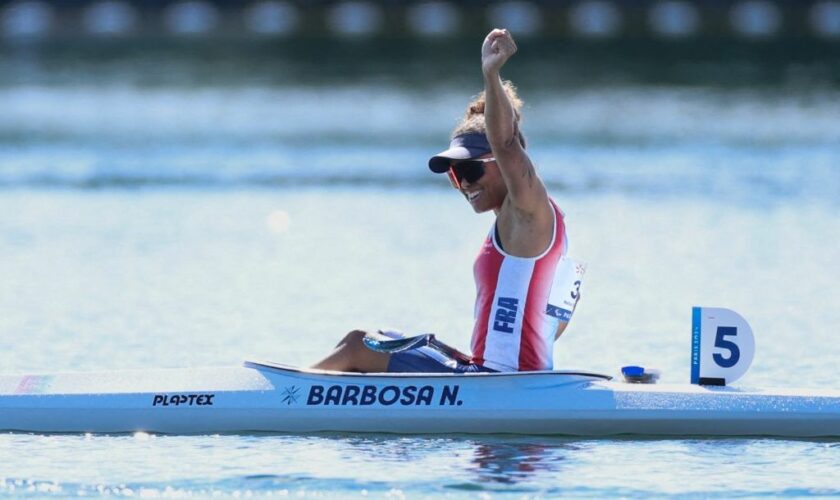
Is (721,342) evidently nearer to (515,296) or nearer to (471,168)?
(515,296)

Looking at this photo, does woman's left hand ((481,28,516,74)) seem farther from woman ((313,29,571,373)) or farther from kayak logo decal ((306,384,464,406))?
kayak logo decal ((306,384,464,406))

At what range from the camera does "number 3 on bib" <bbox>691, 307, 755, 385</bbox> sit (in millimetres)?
9461

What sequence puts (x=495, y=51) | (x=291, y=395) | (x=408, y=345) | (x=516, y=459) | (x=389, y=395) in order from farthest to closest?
(x=291, y=395), (x=389, y=395), (x=408, y=345), (x=516, y=459), (x=495, y=51)

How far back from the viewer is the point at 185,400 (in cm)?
985

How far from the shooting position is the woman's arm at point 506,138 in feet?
28.4

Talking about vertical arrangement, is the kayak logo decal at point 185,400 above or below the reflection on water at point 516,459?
above

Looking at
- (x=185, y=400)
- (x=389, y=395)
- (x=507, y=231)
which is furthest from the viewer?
(x=185, y=400)

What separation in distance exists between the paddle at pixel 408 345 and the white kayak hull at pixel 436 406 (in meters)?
0.15

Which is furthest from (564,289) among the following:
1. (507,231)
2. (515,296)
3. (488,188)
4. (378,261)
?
(378,261)

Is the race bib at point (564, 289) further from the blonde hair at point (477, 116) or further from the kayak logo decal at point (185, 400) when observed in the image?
the kayak logo decal at point (185, 400)

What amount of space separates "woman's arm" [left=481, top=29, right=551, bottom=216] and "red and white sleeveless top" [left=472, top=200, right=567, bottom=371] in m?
0.20

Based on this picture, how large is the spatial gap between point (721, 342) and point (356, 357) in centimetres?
189

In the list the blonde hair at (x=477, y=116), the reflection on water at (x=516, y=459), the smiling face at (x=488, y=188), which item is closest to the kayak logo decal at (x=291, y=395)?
the reflection on water at (x=516, y=459)

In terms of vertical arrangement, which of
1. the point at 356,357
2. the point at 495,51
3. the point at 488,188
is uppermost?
the point at 495,51
